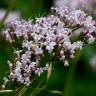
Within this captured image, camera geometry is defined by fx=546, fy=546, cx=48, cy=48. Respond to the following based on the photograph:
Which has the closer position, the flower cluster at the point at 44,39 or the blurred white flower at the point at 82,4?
the flower cluster at the point at 44,39

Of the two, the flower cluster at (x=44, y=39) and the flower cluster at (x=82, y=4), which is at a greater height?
the flower cluster at (x=82, y=4)

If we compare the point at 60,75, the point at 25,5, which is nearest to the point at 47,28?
the point at 60,75

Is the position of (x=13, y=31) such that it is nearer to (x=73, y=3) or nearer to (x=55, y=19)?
(x=55, y=19)

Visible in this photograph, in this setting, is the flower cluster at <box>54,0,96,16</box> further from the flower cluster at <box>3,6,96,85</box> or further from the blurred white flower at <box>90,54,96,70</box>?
the blurred white flower at <box>90,54,96,70</box>

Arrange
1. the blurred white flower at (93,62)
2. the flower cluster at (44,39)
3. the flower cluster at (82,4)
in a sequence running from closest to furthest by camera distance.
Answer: the flower cluster at (44,39), the flower cluster at (82,4), the blurred white flower at (93,62)

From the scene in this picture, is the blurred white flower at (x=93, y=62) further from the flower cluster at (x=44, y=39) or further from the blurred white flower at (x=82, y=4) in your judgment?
the flower cluster at (x=44, y=39)

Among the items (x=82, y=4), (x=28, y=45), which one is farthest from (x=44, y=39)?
(x=82, y=4)

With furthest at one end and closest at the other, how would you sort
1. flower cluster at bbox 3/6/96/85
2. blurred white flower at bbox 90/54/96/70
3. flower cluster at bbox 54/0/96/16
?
blurred white flower at bbox 90/54/96/70 → flower cluster at bbox 54/0/96/16 → flower cluster at bbox 3/6/96/85

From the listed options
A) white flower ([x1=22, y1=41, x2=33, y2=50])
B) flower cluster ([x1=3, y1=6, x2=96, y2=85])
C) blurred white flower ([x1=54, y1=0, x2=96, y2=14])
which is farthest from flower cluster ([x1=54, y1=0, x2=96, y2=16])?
white flower ([x1=22, y1=41, x2=33, y2=50])

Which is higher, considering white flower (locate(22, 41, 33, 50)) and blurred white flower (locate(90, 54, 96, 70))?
blurred white flower (locate(90, 54, 96, 70))

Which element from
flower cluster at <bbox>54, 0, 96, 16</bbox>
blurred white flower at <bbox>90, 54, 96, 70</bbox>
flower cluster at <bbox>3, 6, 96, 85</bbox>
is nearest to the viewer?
flower cluster at <bbox>3, 6, 96, 85</bbox>

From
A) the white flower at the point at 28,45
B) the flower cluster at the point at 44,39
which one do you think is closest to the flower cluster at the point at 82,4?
the flower cluster at the point at 44,39
